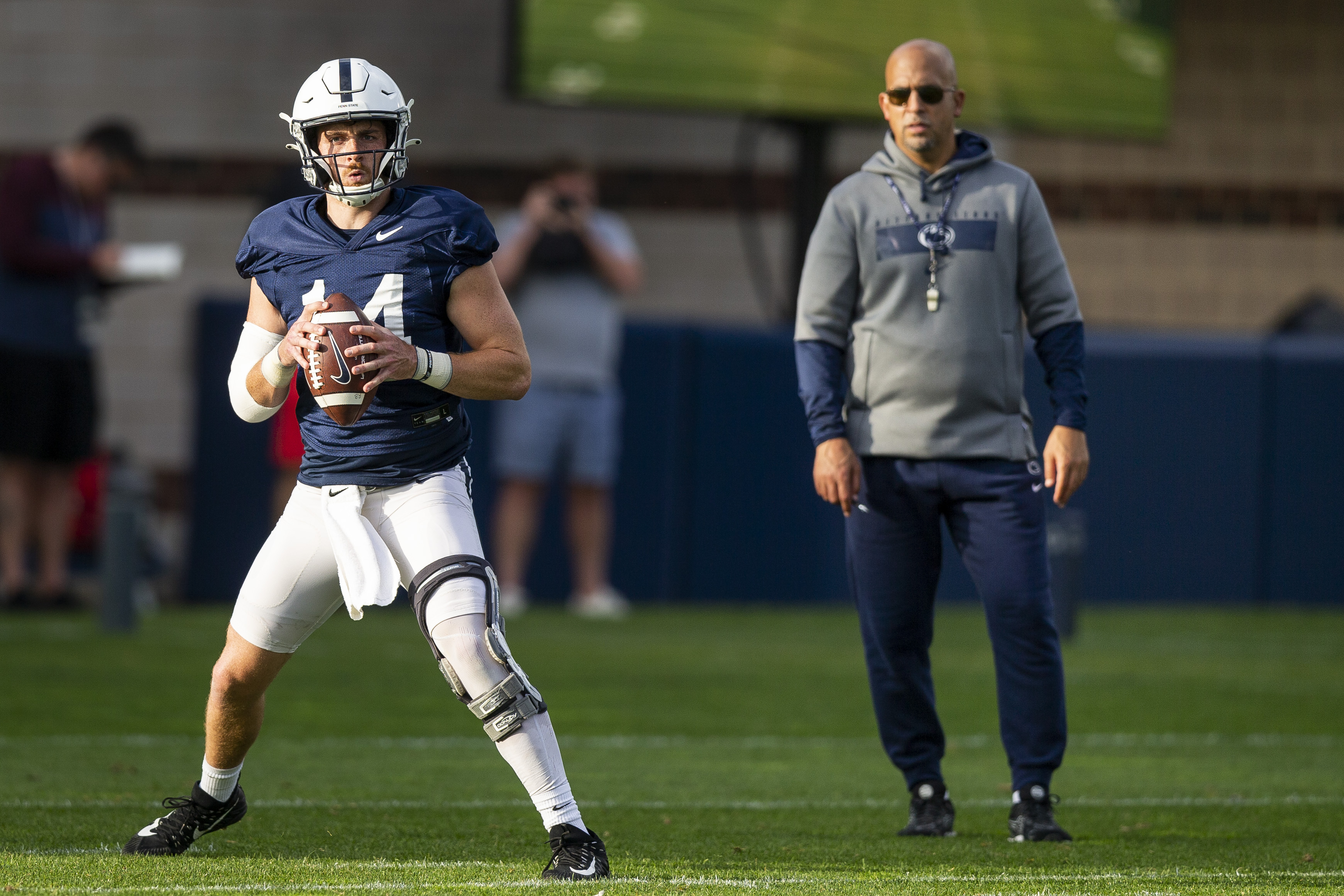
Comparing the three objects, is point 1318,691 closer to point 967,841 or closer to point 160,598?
point 967,841

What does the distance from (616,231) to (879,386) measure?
6.13 meters

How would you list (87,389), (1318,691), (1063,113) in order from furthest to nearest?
(1063,113) → (87,389) → (1318,691)

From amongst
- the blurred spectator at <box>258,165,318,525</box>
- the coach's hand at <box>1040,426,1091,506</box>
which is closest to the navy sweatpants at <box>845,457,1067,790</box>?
the coach's hand at <box>1040,426,1091,506</box>

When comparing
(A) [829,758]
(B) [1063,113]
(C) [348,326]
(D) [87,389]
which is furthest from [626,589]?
(C) [348,326]

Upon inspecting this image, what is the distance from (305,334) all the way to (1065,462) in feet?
6.44

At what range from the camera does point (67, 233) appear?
10883mm

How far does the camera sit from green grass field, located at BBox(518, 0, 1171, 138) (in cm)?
1170

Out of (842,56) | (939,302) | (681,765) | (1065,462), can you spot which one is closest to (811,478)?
(842,56)

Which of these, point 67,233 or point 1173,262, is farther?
point 1173,262

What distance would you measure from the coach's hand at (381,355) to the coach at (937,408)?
1.30 metres

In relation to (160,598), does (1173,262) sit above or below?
above

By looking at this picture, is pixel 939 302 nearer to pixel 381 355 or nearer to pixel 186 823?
pixel 381 355

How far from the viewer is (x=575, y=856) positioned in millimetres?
4340

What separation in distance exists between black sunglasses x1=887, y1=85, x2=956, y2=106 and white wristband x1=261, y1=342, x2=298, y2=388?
5.78 ft
